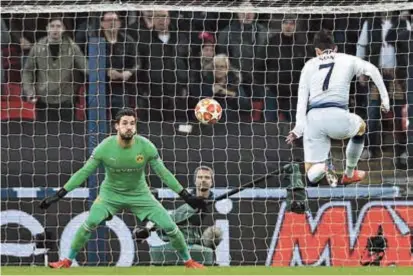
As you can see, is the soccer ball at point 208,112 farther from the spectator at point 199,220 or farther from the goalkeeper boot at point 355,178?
the goalkeeper boot at point 355,178

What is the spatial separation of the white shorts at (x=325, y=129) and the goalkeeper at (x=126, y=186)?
1.63 meters

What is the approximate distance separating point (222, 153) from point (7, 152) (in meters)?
2.55

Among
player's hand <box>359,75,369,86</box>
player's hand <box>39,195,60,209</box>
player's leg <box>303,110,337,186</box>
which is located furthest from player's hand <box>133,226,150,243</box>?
player's hand <box>359,75,369,86</box>

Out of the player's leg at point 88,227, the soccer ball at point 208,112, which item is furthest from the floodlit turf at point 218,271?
the soccer ball at point 208,112

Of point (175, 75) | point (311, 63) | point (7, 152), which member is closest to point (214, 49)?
point (175, 75)

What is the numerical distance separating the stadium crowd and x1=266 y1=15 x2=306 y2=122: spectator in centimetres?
1

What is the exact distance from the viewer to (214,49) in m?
16.0

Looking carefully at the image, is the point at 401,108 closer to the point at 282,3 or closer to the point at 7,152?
the point at 282,3

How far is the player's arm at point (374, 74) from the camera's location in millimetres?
14075

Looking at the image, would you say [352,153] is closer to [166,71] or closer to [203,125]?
[203,125]

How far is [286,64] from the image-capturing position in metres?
16.1

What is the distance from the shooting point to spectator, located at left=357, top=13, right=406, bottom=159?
15.8 meters

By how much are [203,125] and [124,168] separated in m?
2.12

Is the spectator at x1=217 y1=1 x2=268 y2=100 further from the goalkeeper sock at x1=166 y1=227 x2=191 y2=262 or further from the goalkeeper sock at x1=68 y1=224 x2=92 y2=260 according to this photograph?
the goalkeeper sock at x1=68 y1=224 x2=92 y2=260
